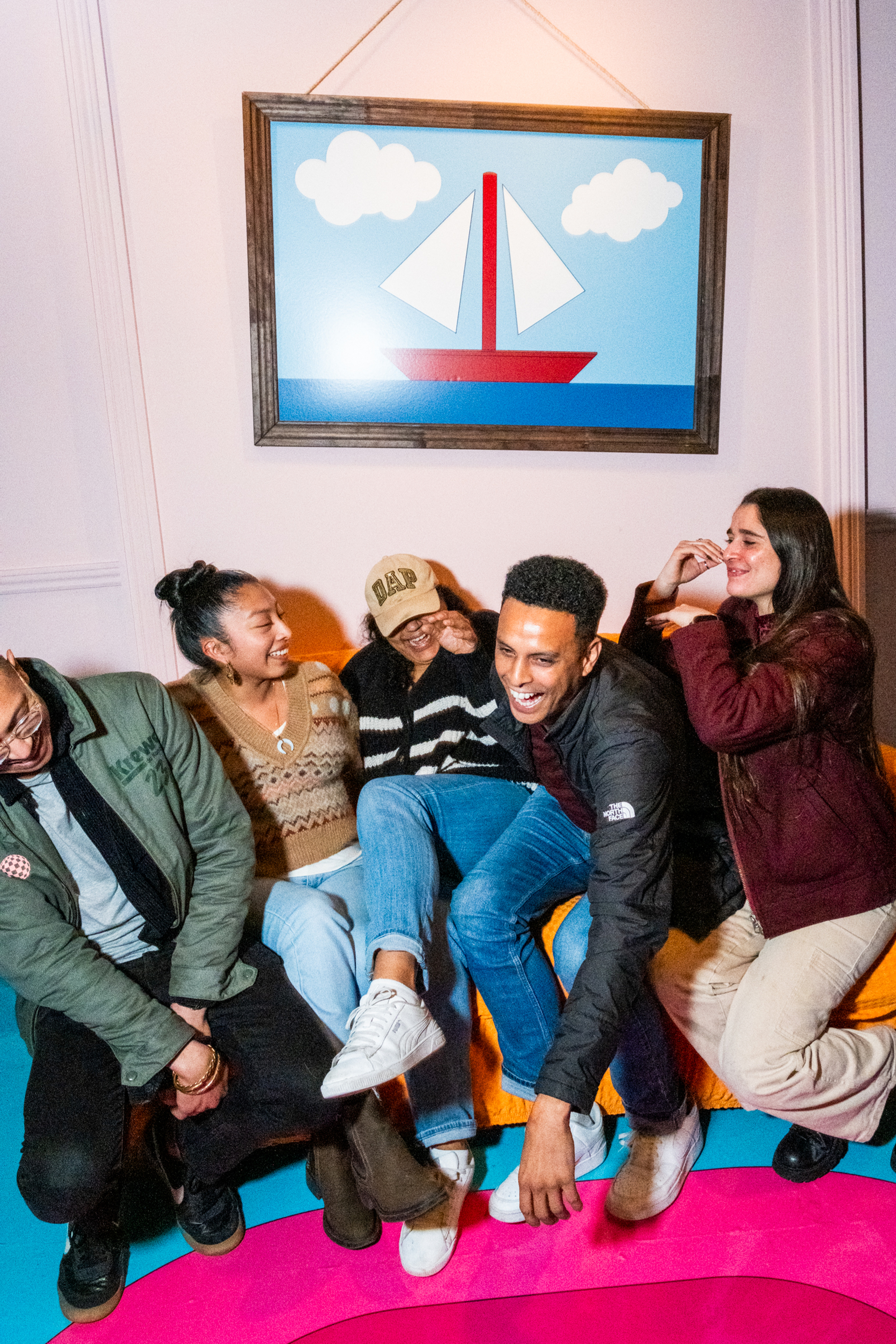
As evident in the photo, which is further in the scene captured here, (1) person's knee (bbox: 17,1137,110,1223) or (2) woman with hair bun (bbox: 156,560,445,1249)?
(2) woman with hair bun (bbox: 156,560,445,1249)

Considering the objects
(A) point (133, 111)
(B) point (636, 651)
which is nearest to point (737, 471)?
(B) point (636, 651)

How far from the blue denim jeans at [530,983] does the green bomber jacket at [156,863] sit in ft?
1.52

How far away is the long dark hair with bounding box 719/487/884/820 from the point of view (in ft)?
5.66

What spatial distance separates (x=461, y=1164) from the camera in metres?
1.75

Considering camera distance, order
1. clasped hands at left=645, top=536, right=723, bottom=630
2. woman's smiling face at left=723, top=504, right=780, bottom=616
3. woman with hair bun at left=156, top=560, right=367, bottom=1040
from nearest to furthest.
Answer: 1. woman's smiling face at left=723, top=504, right=780, bottom=616
2. woman with hair bun at left=156, top=560, right=367, bottom=1040
3. clasped hands at left=645, top=536, right=723, bottom=630

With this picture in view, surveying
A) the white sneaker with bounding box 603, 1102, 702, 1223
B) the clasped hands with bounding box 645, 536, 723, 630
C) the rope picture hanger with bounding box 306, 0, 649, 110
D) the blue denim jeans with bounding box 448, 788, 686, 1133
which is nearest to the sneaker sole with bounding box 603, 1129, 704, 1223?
the white sneaker with bounding box 603, 1102, 702, 1223

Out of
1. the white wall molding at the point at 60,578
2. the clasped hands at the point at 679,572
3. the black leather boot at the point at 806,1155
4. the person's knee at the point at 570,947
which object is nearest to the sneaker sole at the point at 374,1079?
the person's knee at the point at 570,947

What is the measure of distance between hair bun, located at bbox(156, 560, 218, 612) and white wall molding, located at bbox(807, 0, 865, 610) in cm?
200

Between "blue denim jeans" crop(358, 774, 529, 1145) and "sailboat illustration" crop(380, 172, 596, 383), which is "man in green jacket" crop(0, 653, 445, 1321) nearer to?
"blue denim jeans" crop(358, 774, 529, 1145)

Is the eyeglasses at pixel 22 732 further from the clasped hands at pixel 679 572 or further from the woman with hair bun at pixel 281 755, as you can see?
the clasped hands at pixel 679 572

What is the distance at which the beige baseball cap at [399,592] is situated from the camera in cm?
232

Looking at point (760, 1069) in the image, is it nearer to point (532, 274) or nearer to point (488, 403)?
point (488, 403)

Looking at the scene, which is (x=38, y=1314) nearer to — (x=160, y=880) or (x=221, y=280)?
(x=160, y=880)

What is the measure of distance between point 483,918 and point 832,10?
9.36 ft
